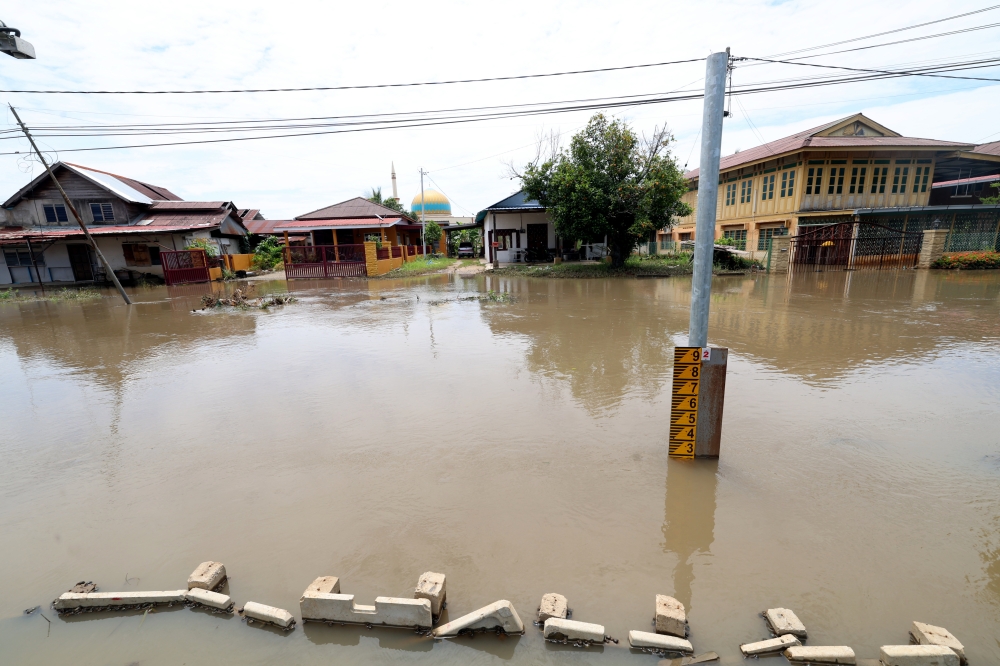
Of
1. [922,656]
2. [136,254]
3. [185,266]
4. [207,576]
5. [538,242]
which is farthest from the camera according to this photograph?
[538,242]

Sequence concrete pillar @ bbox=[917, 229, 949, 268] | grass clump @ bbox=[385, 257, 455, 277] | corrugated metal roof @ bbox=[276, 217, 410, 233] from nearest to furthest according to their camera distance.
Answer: concrete pillar @ bbox=[917, 229, 949, 268]
grass clump @ bbox=[385, 257, 455, 277]
corrugated metal roof @ bbox=[276, 217, 410, 233]

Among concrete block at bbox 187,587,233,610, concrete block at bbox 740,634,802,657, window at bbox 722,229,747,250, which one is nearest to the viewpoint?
concrete block at bbox 740,634,802,657

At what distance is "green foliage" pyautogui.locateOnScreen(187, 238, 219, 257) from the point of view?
1011 inches

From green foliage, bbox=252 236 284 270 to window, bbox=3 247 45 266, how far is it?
11.0 metres

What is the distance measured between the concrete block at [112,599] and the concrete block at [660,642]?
2.64 meters

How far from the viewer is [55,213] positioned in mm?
27156

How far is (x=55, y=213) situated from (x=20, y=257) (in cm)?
307

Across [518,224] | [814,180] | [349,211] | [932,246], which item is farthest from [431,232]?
[932,246]

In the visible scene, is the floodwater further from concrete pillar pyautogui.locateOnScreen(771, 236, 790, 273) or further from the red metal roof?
the red metal roof

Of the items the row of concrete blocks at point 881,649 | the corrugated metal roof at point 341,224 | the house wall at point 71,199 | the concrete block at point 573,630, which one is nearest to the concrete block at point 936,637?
the row of concrete blocks at point 881,649

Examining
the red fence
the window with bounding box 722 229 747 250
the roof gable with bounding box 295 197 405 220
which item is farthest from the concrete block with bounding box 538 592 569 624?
the roof gable with bounding box 295 197 405 220

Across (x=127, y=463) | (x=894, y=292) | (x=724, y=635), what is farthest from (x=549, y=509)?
(x=894, y=292)

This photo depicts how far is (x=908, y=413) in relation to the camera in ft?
17.5

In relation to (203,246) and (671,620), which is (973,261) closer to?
(671,620)
